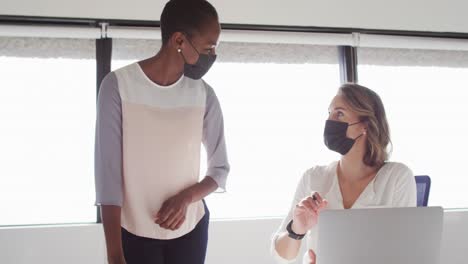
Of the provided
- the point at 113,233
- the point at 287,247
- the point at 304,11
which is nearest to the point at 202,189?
the point at 113,233

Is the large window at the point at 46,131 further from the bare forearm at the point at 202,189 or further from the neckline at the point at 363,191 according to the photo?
the bare forearm at the point at 202,189

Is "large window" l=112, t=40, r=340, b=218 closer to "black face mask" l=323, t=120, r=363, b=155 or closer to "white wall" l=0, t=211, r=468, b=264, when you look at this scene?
"white wall" l=0, t=211, r=468, b=264

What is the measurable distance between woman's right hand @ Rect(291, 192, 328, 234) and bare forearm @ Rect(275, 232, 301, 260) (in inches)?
2.3

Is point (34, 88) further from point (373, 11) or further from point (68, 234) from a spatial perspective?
point (373, 11)

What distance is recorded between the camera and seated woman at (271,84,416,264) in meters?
1.79

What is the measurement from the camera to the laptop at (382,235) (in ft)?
3.51

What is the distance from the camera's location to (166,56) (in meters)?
1.32

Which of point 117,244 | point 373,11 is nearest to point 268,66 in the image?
point 373,11

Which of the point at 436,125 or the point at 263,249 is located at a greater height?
the point at 436,125

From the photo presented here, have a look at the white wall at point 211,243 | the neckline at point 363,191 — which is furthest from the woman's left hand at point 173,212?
the white wall at point 211,243

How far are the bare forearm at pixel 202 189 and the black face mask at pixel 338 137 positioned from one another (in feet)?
2.50

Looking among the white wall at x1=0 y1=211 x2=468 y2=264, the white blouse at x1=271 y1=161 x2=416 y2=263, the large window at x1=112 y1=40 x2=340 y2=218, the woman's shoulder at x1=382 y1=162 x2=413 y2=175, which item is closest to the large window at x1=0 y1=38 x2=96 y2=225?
the white wall at x1=0 y1=211 x2=468 y2=264

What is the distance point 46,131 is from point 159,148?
2171 mm

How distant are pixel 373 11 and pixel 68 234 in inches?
106
